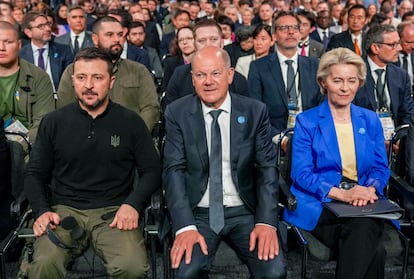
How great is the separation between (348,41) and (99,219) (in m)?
4.65

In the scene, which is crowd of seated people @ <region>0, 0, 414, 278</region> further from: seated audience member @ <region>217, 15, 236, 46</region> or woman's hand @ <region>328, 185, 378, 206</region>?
seated audience member @ <region>217, 15, 236, 46</region>

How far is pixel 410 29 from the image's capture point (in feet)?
18.8

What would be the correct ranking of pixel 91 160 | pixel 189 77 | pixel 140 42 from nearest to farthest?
pixel 91 160
pixel 189 77
pixel 140 42

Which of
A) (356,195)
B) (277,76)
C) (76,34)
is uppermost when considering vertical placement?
(76,34)

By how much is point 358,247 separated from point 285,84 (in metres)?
1.92

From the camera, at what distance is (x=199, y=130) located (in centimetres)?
285

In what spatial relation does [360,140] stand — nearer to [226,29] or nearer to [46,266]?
[46,266]

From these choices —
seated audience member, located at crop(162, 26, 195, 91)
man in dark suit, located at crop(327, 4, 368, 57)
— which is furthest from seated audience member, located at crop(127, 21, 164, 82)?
man in dark suit, located at crop(327, 4, 368, 57)

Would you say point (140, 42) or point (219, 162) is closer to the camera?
point (219, 162)

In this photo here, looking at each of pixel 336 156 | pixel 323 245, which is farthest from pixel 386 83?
pixel 323 245

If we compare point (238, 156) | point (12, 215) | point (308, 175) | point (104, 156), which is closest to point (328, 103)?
point (308, 175)

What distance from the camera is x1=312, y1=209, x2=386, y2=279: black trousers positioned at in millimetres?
2713

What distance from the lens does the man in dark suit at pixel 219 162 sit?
280 cm

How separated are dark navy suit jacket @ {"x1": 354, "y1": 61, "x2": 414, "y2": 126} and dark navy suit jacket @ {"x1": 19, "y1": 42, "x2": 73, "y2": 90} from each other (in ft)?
10.1
